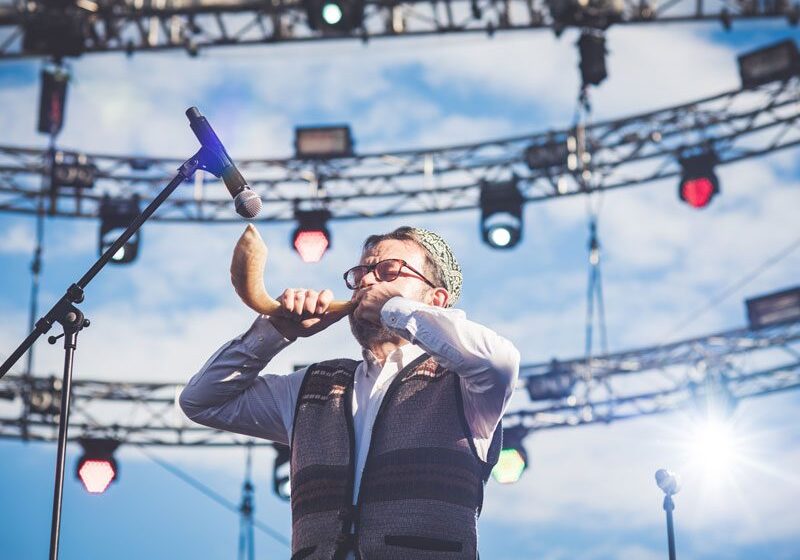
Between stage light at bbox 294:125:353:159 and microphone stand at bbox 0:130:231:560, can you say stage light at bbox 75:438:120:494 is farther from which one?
microphone stand at bbox 0:130:231:560

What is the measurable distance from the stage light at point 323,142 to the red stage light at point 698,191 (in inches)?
121

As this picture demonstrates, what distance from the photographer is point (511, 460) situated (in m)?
10.6

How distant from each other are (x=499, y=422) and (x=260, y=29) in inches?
263

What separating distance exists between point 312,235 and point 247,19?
2.05 metres

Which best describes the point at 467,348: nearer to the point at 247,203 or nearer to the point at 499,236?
the point at 247,203

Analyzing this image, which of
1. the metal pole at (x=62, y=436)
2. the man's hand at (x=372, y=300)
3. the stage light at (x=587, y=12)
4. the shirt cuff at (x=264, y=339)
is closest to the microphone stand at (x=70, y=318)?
the metal pole at (x=62, y=436)

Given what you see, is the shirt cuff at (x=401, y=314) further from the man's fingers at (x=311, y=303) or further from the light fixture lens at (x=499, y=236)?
the light fixture lens at (x=499, y=236)

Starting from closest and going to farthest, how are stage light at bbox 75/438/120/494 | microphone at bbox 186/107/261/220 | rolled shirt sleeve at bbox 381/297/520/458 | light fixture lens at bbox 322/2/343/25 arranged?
1. rolled shirt sleeve at bbox 381/297/520/458
2. microphone at bbox 186/107/261/220
3. light fixture lens at bbox 322/2/343/25
4. stage light at bbox 75/438/120/494

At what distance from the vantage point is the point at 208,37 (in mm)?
8664

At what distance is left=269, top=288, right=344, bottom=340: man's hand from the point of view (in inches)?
101

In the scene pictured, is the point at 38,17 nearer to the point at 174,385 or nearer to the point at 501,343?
the point at 174,385

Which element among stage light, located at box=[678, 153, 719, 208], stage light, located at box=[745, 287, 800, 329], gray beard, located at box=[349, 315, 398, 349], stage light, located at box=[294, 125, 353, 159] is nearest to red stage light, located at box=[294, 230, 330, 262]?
stage light, located at box=[294, 125, 353, 159]

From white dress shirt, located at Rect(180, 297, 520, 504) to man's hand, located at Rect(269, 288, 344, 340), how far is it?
0.04m

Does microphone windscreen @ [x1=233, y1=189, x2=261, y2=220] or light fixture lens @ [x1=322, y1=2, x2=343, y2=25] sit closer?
microphone windscreen @ [x1=233, y1=189, x2=261, y2=220]
